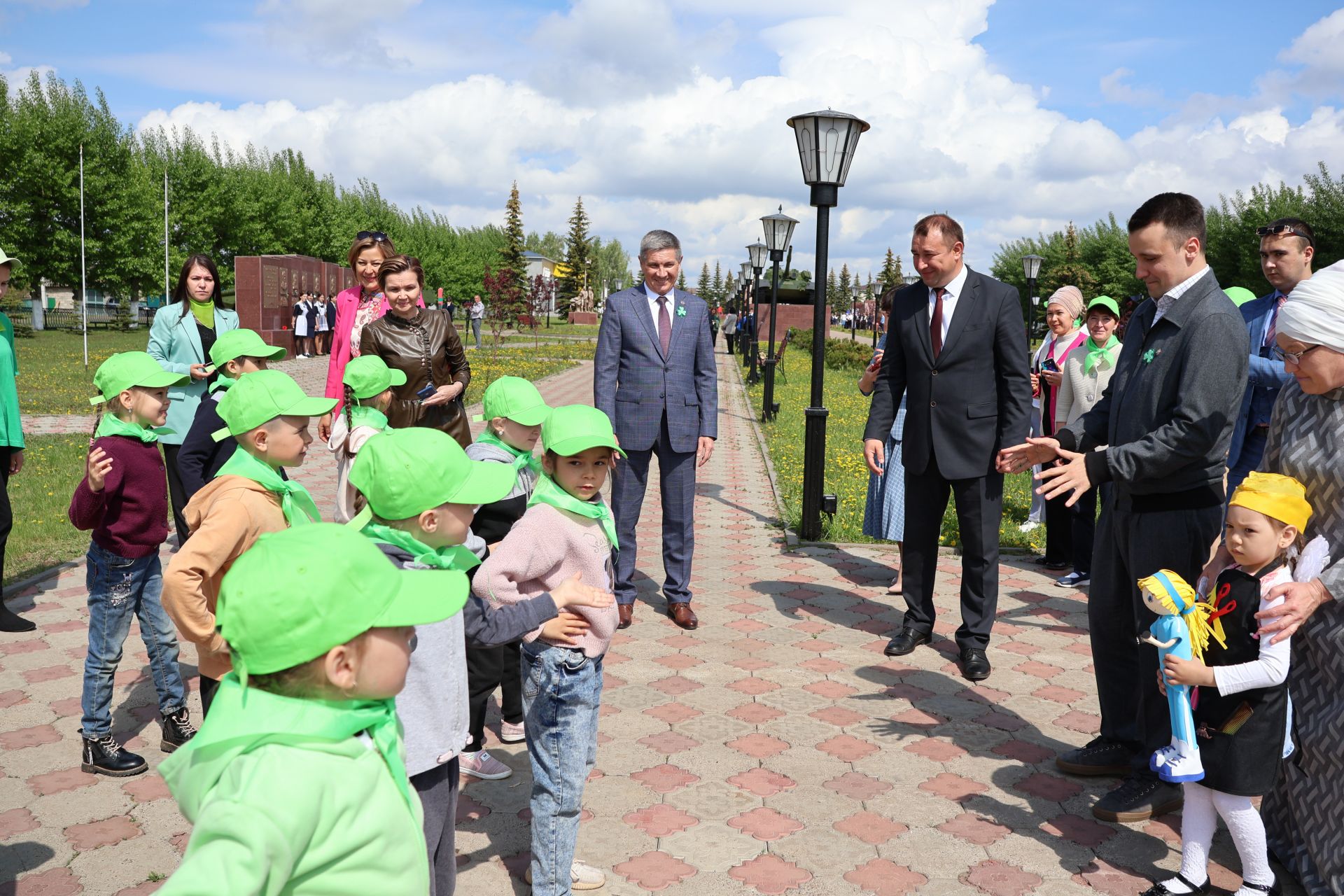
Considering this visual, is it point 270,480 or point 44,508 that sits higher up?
point 270,480

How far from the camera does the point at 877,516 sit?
22.9 ft

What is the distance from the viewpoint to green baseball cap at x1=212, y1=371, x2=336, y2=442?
325cm

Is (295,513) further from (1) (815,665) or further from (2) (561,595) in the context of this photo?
(1) (815,665)

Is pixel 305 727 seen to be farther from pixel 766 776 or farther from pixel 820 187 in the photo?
pixel 820 187

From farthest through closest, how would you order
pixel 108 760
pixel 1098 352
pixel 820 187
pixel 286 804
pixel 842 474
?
pixel 842 474
pixel 820 187
pixel 1098 352
pixel 108 760
pixel 286 804

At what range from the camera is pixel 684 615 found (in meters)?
6.05

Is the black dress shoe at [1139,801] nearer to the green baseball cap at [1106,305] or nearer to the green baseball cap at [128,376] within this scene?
the green baseball cap at [128,376]

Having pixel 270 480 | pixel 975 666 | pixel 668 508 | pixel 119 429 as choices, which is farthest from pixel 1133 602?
pixel 119 429

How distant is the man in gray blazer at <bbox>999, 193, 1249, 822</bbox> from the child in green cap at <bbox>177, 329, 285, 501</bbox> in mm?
3346

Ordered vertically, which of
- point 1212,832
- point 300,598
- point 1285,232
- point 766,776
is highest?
point 1285,232

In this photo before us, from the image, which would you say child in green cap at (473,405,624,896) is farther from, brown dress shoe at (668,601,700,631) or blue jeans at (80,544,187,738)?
brown dress shoe at (668,601,700,631)

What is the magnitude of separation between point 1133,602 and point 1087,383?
393cm

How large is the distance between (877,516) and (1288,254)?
116 inches

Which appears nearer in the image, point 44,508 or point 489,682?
point 489,682
